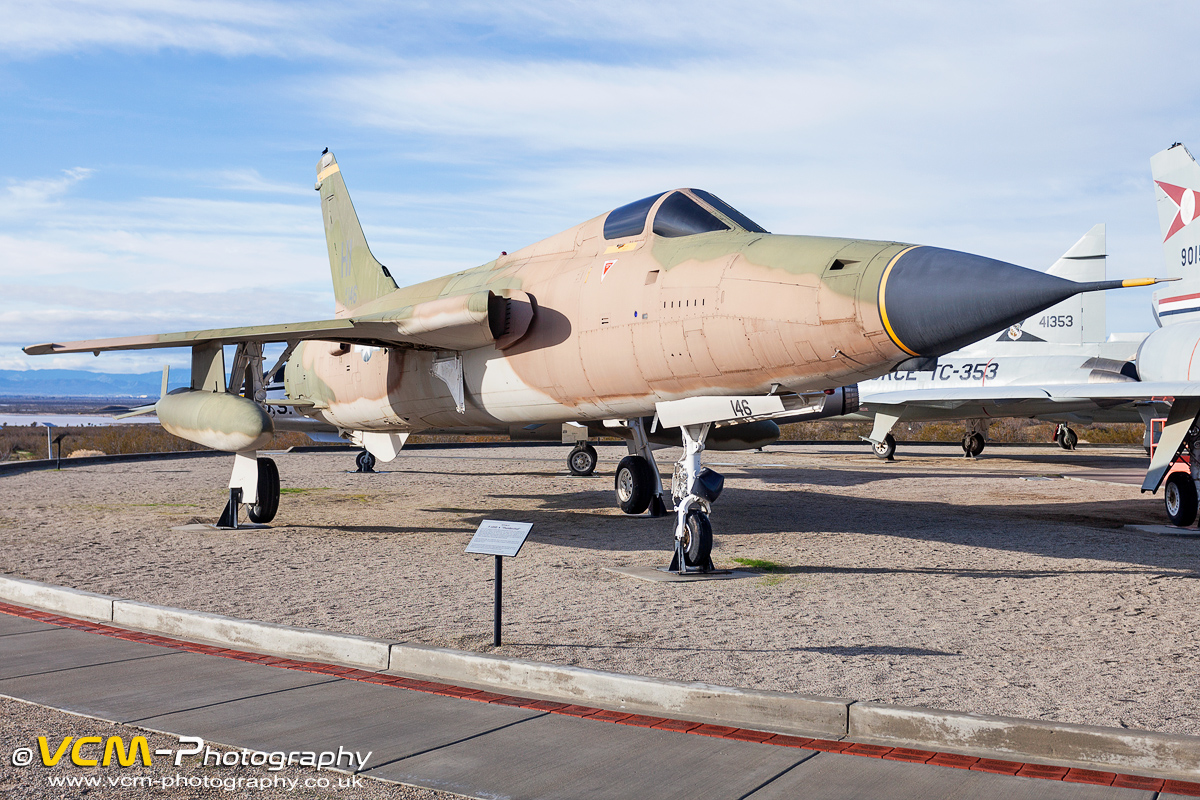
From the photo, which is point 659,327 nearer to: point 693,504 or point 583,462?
point 693,504

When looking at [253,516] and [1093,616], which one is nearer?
[1093,616]

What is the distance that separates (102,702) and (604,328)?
5705 mm

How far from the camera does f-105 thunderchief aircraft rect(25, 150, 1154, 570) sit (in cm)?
718

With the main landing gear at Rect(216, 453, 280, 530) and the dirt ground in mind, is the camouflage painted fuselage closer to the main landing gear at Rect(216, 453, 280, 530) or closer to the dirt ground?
the dirt ground

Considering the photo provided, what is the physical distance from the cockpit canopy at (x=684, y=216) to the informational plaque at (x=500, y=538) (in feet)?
13.3

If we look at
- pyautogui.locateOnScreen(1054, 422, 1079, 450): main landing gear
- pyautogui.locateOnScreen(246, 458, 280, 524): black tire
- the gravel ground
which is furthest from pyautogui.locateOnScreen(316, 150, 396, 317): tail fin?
pyautogui.locateOnScreen(1054, 422, 1079, 450): main landing gear

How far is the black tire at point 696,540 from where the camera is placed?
9211 mm

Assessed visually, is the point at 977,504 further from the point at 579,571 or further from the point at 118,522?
the point at 118,522

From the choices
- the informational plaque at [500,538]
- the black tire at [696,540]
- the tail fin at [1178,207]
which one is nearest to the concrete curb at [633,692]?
the informational plaque at [500,538]

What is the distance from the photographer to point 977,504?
1745cm

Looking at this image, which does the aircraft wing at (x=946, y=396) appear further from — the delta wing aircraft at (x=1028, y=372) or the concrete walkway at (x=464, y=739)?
the concrete walkway at (x=464, y=739)

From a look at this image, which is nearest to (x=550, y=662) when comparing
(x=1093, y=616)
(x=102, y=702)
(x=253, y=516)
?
(x=102, y=702)

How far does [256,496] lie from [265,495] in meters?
0.17

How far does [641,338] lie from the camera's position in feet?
29.7
